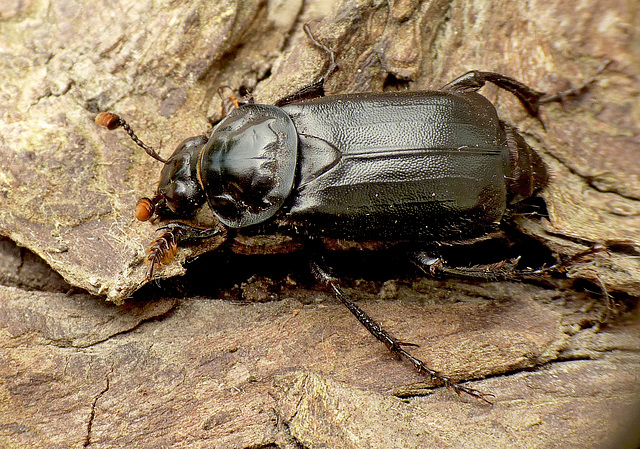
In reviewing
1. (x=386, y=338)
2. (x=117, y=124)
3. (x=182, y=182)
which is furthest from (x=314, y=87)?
(x=386, y=338)

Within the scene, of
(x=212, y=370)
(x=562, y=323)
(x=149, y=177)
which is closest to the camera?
(x=212, y=370)

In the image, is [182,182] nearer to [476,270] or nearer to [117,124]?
[117,124]

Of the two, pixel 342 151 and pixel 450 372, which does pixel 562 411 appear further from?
pixel 342 151

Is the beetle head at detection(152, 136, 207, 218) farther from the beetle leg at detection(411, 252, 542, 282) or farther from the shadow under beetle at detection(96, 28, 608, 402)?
the beetle leg at detection(411, 252, 542, 282)

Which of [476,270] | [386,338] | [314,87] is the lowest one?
[386,338]

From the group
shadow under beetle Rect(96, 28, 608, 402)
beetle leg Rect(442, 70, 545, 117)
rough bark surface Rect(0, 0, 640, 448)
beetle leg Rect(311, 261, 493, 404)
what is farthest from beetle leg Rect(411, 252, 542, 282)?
beetle leg Rect(442, 70, 545, 117)

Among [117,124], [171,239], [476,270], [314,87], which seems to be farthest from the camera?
[314,87]

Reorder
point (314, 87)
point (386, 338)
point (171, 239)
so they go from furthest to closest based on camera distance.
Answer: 1. point (314, 87)
2. point (171, 239)
3. point (386, 338)

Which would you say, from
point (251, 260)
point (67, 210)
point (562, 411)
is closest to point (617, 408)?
point (562, 411)
